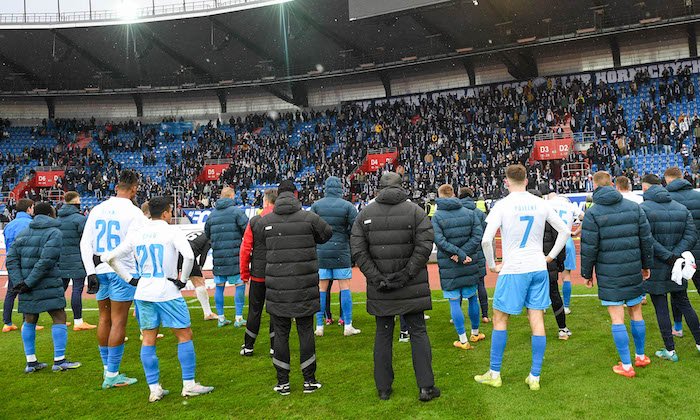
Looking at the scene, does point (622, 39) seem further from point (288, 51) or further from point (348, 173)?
point (288, 51)

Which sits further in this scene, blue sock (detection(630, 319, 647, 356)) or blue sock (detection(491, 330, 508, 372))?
blue sock (detection(630, 319, 647, 356))

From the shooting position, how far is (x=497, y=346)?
16.3 feet

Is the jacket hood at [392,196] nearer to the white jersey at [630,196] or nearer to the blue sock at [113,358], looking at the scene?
the white jersey at [630,196]

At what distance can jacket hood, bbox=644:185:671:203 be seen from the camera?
18.6 ft

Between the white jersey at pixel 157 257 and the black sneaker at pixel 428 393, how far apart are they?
2.41 meters

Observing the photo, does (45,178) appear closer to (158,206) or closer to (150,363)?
(158,206)

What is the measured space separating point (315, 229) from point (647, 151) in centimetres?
2312

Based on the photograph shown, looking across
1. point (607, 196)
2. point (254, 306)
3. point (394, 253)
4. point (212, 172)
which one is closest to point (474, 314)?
point (607, 196)

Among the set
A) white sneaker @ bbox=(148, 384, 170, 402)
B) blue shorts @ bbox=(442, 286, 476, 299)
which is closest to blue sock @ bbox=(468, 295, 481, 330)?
blue shorts @ bbox=(442, 286, 476, 299)

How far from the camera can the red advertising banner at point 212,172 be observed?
31.8 m

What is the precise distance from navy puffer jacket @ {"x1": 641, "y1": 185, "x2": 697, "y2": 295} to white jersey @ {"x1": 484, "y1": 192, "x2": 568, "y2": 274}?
1483 mm

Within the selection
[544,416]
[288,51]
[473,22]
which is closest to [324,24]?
[288,51]

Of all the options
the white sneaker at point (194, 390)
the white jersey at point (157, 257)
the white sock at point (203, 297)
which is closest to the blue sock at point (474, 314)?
the white sneaker at point (194, 390)

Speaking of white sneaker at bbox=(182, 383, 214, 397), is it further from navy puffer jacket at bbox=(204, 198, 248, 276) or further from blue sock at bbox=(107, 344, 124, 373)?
navy puffer jacket at bbox=(204, 198, 248, 276)
